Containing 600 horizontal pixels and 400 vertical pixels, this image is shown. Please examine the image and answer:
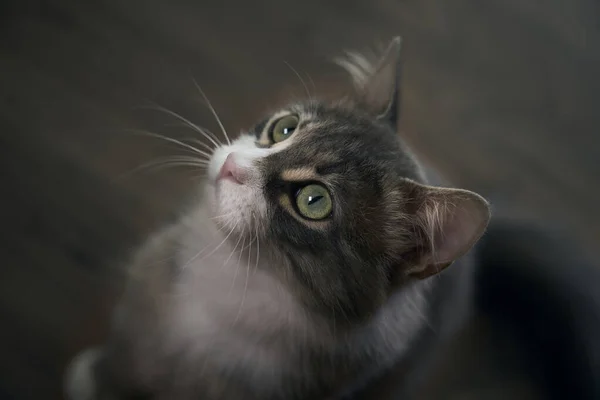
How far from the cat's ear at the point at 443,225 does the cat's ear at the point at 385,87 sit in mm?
248

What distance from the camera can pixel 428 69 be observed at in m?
1.84

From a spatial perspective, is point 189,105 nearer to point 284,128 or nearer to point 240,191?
point 284,128

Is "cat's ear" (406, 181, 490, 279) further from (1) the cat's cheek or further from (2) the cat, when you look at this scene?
(1) the cat's cheek

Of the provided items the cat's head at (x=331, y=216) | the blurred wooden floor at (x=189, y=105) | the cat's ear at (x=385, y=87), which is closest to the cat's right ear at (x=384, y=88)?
the cat's ear at (x=385, y=87)

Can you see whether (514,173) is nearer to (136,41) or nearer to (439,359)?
(439,359)

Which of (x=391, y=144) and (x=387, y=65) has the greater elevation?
(x=387, y=65)

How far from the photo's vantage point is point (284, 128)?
110cm

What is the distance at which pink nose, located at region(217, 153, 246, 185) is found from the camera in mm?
959

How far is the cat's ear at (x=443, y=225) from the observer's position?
0.87 metres

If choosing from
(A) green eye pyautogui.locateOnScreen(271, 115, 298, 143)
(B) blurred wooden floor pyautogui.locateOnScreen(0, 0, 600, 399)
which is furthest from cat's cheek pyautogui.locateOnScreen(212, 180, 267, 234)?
(B) blurred wooden floor pyautogui.locateOnScreen(0, 0, 600, 399)

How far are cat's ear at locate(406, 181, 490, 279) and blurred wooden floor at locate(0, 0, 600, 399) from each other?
66 centimetres

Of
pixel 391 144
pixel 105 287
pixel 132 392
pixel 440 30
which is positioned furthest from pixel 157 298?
pixel 440 30

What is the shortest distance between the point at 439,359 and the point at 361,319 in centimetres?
65

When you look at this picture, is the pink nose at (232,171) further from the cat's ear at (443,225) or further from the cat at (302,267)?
the cat's ear at (443,225)
